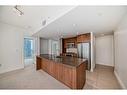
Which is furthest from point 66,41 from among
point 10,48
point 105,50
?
point 10,48

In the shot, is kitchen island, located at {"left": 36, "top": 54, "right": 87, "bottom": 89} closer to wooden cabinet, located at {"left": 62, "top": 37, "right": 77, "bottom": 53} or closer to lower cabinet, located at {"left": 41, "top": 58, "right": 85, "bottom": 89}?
lower cabinet, located at {"left": 41, "top": 58, "right": 85, "bottom": 89}

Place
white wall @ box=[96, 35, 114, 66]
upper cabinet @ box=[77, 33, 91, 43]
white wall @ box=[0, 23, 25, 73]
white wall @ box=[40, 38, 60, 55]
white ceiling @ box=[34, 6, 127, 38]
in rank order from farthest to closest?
white wall @ box=[40, 38, 60, 55] < white wall @ box=[96, 35, 114, 66] < upper cabinet @ box=[77, 33, 91, 43] < white wall @ box=[0, 23, 25, 73] < white ceiling @ box=[34, 6, 127, 38]

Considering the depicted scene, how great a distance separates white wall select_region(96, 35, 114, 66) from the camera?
6047 mm

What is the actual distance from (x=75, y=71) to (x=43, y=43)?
665 centimetres

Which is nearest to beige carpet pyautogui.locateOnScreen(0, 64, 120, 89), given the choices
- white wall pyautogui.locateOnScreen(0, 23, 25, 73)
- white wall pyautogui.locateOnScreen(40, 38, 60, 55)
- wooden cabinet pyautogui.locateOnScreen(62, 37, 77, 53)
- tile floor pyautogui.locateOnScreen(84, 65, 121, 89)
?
tile floor pyautogui.locateOnScreen(84, 65, 121, 89)

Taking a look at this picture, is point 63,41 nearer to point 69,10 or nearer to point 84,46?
point 84,46

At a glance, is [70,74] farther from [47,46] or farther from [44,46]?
[47,46]

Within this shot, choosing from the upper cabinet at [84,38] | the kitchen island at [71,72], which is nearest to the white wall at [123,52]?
the kitchen island at [71,72]

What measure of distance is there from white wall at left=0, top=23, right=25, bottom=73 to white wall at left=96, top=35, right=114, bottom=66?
5.68m

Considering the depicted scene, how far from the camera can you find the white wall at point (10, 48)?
14.1 feet

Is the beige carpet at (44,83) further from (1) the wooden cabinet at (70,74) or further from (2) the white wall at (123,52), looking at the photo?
(2) the white wall at (123,52)

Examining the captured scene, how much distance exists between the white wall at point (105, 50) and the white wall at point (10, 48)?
5.68 meters
